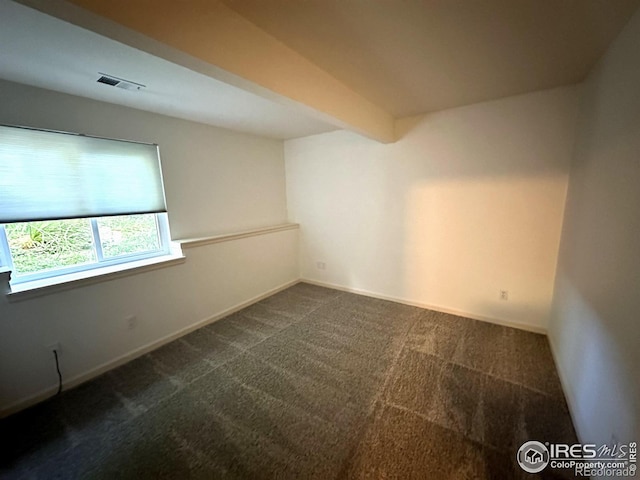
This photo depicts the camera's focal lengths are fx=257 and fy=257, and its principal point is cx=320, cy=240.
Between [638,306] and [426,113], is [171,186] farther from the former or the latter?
[638,306]

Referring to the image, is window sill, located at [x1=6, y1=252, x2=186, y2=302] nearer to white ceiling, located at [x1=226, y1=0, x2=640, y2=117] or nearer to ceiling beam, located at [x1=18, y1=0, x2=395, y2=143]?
ceiling beam, located at [x1=18, y1=0, x2=395, y2=143]

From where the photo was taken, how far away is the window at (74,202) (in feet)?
6.05

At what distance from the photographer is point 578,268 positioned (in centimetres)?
178

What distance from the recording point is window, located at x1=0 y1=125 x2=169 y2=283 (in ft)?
6.05

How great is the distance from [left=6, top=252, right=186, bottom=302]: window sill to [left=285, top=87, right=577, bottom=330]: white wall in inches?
83.4

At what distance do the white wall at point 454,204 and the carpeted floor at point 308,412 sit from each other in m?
0.57

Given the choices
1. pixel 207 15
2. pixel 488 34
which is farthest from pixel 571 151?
pixel 207 15

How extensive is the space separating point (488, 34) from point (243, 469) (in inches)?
106

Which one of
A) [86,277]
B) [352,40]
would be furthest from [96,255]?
[352,40]

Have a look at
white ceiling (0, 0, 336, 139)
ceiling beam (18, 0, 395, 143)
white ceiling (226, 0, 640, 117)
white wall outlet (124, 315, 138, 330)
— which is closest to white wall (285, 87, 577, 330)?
white ceiling (226, 0, 640, 117)

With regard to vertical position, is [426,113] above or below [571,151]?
above

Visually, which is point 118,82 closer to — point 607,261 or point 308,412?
point 308,412

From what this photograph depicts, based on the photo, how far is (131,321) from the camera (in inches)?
92.1

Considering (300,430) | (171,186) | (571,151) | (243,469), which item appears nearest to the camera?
(243,469)
